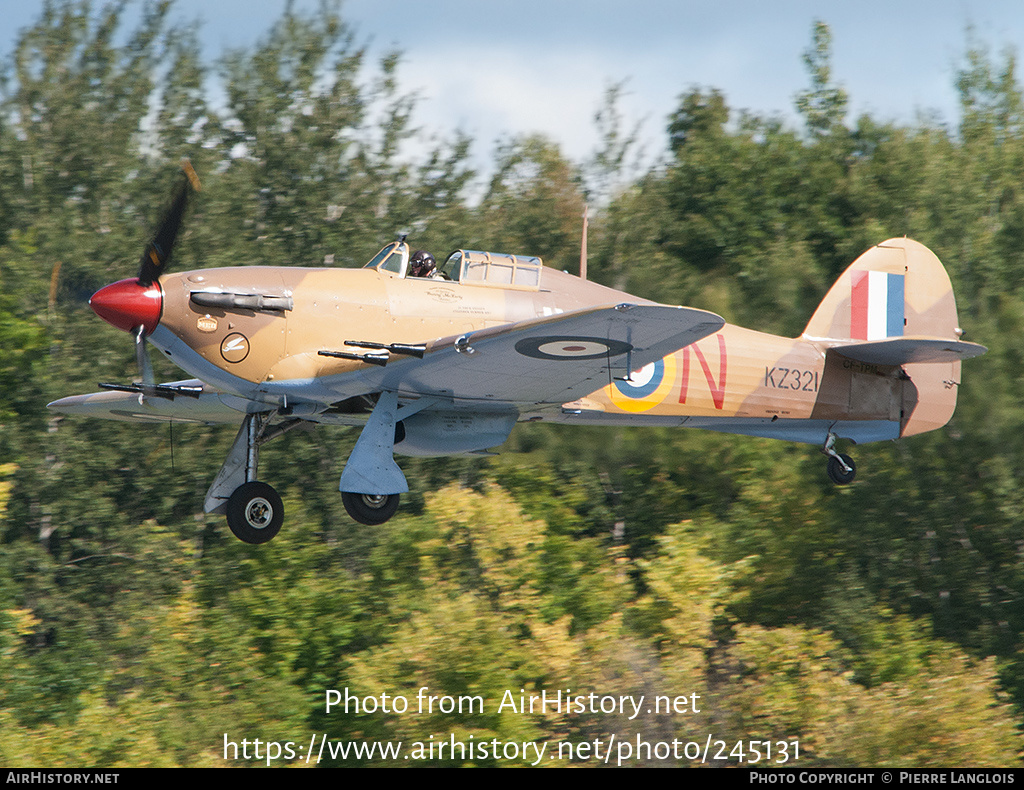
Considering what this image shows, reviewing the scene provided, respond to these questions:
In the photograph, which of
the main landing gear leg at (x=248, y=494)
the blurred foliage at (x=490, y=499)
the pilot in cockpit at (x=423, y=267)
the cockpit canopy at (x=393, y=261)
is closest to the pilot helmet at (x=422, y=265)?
the pilot in cockpit at (x=423, y=267)

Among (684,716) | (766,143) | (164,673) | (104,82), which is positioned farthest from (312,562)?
(766,143)

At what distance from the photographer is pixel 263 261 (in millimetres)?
24375

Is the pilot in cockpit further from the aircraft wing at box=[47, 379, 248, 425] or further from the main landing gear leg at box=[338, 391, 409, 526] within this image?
the aircraft wing at box=[47, 379, 248, 425]

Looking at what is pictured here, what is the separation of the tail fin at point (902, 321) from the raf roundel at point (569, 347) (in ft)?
13.8

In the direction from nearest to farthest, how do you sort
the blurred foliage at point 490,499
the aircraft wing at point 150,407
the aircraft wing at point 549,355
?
the aircraft wing at point 549,355
the aircraft wing at point 150,407
the blurred foliage at point 490,499

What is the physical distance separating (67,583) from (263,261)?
726 centimetres

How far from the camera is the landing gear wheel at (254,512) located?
11.6 m

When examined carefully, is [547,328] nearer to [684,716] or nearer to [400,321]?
[400,321]

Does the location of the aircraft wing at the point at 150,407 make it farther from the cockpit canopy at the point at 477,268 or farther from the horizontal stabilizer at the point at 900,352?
the horizontal stabilizer at the point at 900,352

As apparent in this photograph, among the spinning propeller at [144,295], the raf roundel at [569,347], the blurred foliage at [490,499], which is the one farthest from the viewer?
the blurred foliage at [490,499]

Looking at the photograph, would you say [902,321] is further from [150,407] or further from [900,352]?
[150,407]

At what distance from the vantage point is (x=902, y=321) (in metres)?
15.3

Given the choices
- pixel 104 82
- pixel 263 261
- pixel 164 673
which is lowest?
pixel 164 673
